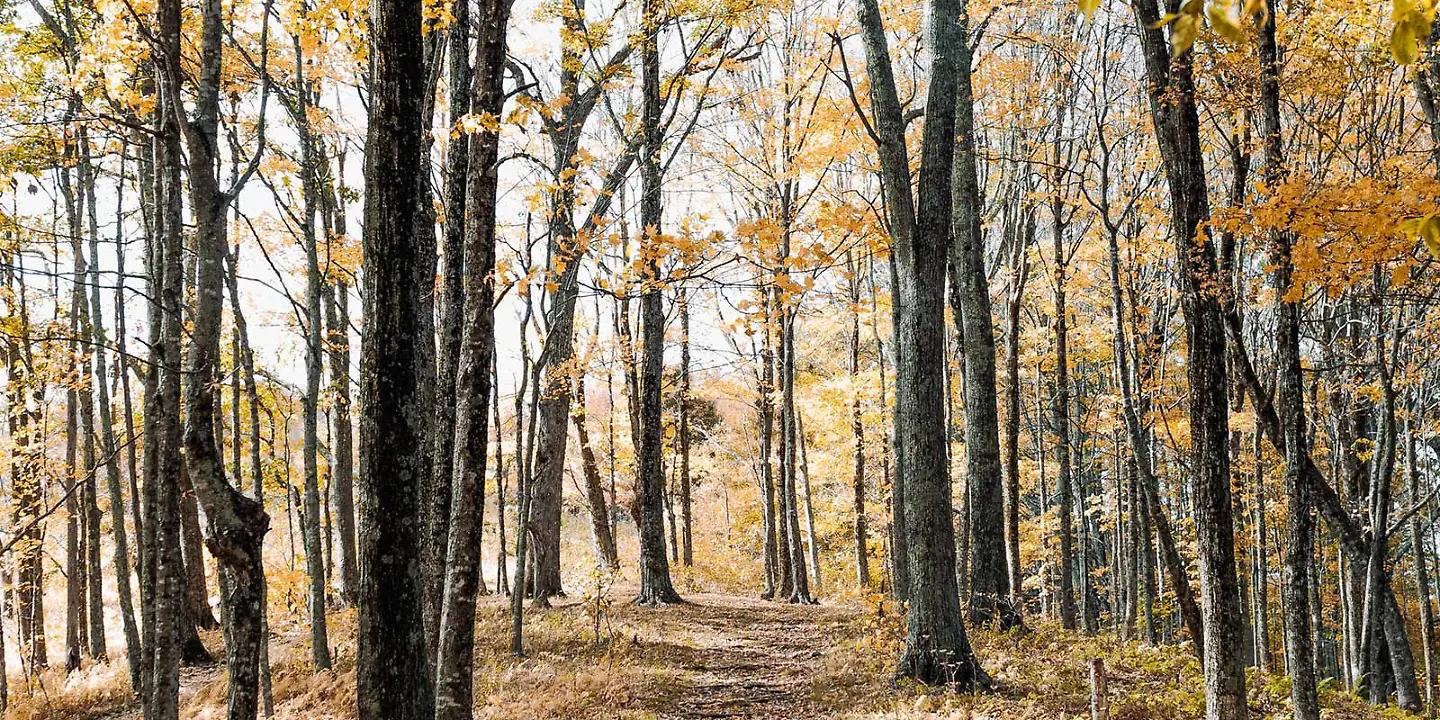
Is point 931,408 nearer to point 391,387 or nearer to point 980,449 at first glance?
point 980,449

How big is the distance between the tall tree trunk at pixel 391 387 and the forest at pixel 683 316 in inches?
0.7

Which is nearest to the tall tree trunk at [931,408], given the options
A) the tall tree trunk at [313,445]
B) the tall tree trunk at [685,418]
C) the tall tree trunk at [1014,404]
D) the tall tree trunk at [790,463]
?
the tall tree trunk at [1014,404]

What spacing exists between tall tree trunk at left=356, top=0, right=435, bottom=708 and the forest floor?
11.1ft

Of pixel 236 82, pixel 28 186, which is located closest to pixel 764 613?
pixel 236 82

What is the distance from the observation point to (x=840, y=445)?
64.9ft

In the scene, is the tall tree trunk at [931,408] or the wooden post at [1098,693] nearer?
the wooden post at [1098,693]

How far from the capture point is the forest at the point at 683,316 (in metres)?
5.19

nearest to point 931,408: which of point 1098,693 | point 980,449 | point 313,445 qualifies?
point 1098,693

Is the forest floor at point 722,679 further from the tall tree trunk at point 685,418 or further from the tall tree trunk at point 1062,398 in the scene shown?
the tall tree trunk at point 685,418

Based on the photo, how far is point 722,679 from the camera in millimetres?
9148

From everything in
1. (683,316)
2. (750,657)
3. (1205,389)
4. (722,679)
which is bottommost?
(750,657)

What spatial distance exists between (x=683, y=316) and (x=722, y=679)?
11120mm

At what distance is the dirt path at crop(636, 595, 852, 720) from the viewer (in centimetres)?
784

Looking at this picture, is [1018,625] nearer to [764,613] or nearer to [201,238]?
[764,613]
